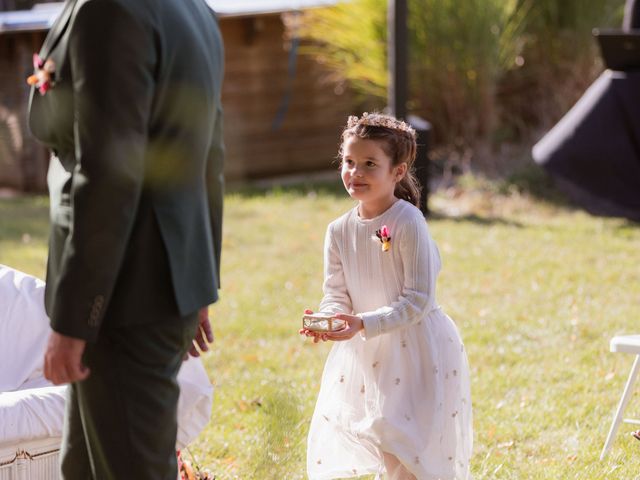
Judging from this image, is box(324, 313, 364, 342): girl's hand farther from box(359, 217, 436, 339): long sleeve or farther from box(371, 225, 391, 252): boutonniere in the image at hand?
box(371, 225, 391, 252): boutonniere

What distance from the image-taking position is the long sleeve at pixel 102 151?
234 centimetres

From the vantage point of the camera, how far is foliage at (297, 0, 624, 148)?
12172 millimetres

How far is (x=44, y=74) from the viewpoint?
8.18ft

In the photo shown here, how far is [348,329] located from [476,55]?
925 cm

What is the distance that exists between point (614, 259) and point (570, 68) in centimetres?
468

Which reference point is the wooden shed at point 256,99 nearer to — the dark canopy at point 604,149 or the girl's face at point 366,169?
the dark canopy at point 604,149

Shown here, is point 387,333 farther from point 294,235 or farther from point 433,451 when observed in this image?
point 294,235

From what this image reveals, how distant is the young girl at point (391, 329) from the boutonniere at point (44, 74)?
1.28 m

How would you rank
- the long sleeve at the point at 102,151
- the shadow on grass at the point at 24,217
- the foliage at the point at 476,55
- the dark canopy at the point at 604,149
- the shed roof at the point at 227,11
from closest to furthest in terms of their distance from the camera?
the long sleeve at the point at 102,151 → the dark canopy at the point at 604,149 → the shadow on grass at the point at 24,217 → the foliage at the point at 476,55 → the shed roof at the point at 227,11

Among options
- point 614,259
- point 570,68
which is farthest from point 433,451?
point 570,68

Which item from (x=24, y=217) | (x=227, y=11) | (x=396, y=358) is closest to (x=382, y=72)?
(x=227, y=11)

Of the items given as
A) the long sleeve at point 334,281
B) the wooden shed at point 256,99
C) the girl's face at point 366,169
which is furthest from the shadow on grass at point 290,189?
the girl's face at point 366,169

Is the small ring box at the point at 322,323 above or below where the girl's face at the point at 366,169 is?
below

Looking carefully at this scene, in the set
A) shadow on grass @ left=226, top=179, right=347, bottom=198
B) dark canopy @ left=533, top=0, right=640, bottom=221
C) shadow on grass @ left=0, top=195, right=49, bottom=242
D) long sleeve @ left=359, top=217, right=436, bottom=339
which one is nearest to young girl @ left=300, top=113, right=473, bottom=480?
long sleeve @ left=359, top=217, right=436, bottom=339
